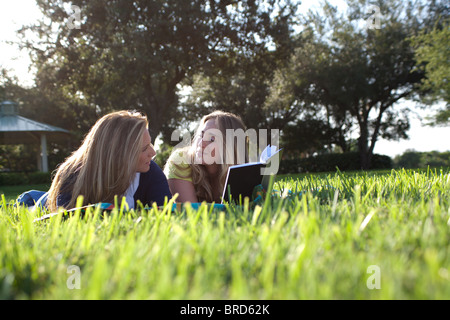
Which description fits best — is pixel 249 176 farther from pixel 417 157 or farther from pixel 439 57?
pixel 417 157

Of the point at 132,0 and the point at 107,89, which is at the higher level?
the point at 132,0

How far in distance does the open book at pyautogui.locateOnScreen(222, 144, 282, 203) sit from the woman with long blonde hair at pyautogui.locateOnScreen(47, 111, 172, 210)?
72cm

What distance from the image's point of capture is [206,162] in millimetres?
3520

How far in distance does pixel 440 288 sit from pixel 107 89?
15.2 metres

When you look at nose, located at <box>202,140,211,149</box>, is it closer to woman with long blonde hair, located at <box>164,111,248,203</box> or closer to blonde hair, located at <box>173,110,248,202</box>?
woman with long blonde hair, located at <box>164,111,248,203</box>

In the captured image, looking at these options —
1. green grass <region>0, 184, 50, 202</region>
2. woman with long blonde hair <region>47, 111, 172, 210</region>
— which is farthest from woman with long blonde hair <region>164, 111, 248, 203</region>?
green grass <region>0, 184, 50, 202</region>

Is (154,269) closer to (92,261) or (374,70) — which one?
(92,261)

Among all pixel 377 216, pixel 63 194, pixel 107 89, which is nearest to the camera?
pixel 377 216

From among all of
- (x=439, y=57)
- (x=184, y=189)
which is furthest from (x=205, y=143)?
(x=439, y=57)

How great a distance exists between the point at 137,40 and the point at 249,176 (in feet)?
39.3

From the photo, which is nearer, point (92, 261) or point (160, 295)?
point (160, 295)

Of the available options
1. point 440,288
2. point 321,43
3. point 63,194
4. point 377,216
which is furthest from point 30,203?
point 321,43

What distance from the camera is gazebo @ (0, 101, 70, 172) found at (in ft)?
64.3
